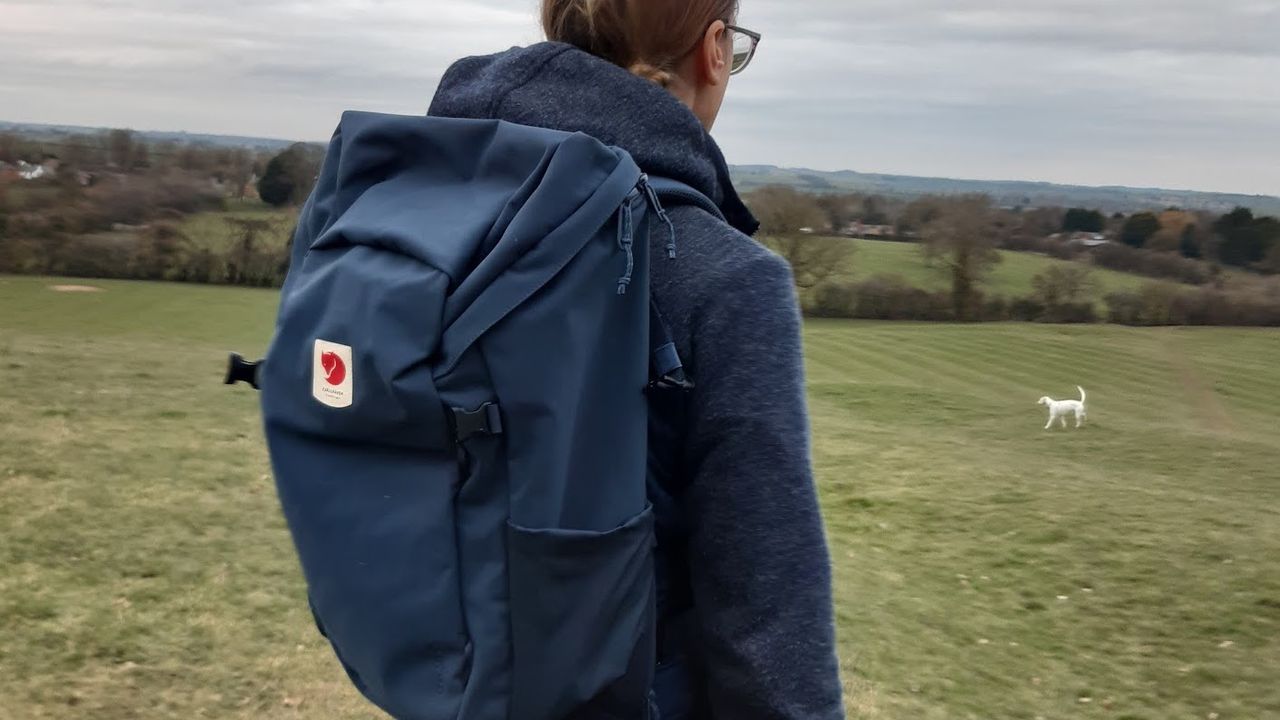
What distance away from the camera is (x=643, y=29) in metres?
1.40

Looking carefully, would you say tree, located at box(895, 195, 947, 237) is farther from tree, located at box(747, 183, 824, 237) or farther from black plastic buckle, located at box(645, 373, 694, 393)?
black plastic buckle, located at box(645, 373, 694, 393)

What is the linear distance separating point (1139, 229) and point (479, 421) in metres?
17.9

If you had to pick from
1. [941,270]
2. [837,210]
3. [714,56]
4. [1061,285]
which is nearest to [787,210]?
[837,210]

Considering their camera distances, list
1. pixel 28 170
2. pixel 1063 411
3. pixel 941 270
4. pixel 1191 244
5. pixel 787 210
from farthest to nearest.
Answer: pixel 941 270
pixel 28 170
pixel 787 210
pixel 1191 244
pixel 1063 411

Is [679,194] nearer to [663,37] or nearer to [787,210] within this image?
[663,37]

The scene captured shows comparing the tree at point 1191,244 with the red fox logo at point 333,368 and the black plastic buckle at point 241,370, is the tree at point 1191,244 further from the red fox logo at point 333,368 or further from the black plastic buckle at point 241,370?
the red fox logo at point 333,368

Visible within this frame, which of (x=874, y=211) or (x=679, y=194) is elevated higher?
(x=874, y=211)

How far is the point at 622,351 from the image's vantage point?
47.9 inches

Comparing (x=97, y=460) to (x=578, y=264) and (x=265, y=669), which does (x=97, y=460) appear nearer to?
(x=265, y=669)

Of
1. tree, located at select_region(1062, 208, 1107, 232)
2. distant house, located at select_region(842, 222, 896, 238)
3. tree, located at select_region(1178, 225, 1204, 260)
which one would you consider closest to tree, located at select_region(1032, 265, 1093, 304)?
tree, located at select_region(1062, 208, 1107, 232)

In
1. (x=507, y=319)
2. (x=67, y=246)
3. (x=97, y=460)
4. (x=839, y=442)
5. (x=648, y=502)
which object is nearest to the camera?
(x=507, y=319)

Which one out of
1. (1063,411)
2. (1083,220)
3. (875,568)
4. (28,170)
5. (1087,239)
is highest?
(1083,220)

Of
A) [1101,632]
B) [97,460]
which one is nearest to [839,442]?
[1101,632]

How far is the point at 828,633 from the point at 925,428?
1036 cm
